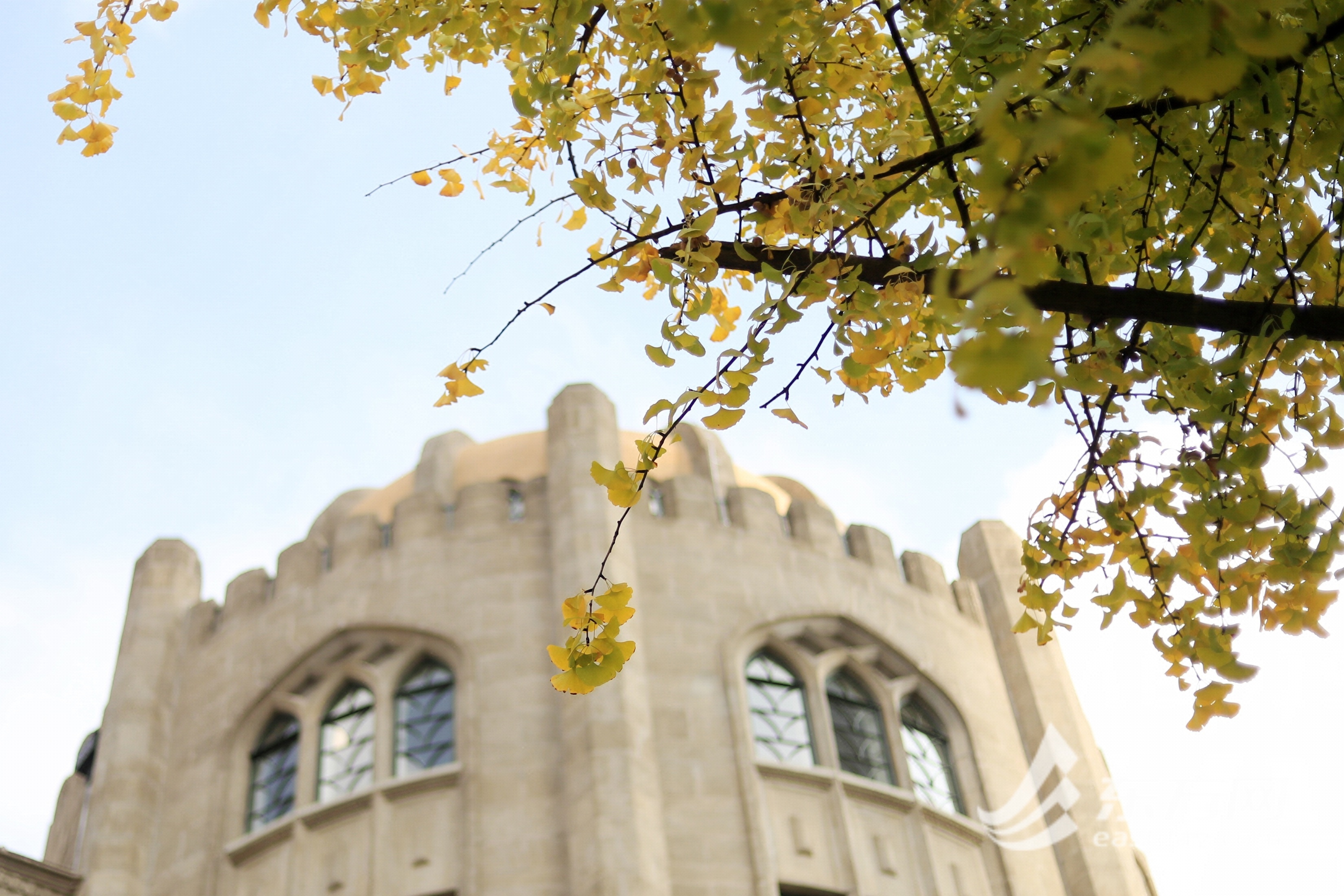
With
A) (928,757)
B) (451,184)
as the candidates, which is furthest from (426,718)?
(451,184)

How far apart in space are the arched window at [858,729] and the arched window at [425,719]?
4.25m

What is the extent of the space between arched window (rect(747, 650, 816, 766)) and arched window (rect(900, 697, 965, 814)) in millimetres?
1301

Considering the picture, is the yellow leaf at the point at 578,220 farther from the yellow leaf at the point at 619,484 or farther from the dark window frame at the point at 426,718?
→ the dark window frame at the point at 426,718

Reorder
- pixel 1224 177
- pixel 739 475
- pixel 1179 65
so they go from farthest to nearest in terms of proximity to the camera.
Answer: pixel 739 475
pixel 1224 177
pixel 1179 65

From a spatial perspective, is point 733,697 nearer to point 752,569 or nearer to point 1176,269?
point 752,569

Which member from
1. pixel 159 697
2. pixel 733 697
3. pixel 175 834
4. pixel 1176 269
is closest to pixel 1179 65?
pixel 1176 269

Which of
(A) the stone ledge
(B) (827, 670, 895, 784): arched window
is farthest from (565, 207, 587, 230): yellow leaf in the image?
(A) the stone ledge

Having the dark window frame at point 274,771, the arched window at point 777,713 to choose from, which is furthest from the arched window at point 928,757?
the dark window frame at point 274,771

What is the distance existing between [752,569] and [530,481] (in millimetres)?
2867

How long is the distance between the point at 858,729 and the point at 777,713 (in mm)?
1112

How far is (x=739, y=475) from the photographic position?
20516mm

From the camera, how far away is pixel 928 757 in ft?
56.5

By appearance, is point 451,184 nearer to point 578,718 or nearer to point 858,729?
point 578,718

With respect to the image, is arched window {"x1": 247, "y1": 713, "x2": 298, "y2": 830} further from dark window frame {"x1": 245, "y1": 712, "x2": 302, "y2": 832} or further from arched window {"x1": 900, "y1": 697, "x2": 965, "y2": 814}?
arched window {"x1": 900, "y1": 697, "x2": 965, "y2": 814}
